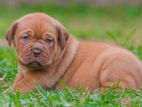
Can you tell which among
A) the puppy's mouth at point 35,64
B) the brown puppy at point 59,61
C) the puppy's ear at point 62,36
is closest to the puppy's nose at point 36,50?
the brown puppy at point 59,61

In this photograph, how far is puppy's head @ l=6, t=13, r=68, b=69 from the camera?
9.12 meters

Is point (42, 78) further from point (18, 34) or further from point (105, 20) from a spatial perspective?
point (105, 20)

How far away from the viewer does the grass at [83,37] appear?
27.5 feet

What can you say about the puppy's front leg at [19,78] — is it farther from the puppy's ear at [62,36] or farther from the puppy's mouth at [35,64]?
the puppy's ear at [62,36]

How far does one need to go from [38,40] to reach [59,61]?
0.53m

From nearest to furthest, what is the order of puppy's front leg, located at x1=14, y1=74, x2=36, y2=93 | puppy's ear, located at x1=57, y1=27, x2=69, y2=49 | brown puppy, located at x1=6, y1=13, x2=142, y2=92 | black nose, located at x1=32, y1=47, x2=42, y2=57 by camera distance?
black nose, located at x1=32, y1=47, x2=42, y2=57 < brown puppy, located at x1=6, y1=13, x2=142, y2=92 < puppy's front leg, located at x1=14, y1=74, x2=36, y2=93 < puppy's ear, located at x1=57, y1=27, x2=69, y2=49

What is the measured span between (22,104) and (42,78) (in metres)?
1.17

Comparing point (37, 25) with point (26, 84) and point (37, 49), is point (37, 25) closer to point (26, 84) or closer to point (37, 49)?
point (37, 49)

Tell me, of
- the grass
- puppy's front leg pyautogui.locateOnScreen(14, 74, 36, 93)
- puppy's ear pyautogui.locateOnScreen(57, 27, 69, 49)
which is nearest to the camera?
the grass

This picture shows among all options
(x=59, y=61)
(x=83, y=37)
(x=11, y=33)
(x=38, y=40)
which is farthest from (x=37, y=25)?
(x=83, y=37)

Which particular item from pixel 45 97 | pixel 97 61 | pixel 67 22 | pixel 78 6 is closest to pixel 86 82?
pixel 97 61

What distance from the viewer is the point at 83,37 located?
19469 mm

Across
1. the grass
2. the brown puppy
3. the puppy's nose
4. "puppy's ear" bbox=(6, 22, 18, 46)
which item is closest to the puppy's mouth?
the brown puppy

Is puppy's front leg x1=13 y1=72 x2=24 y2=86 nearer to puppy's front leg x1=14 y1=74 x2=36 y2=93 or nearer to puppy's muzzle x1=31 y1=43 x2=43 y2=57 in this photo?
puppy's front leg x1=14 y1=74 x2=36 y2=93
